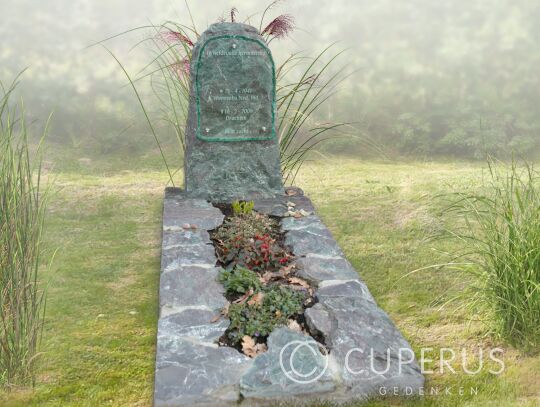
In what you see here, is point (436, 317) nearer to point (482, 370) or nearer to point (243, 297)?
point (482, 370)

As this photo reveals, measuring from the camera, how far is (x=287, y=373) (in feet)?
10.9

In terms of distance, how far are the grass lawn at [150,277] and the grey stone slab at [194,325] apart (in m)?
0.23

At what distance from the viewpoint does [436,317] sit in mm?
4344

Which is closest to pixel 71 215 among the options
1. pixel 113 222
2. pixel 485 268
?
pixel 113 222

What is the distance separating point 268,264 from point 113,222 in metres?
2.39

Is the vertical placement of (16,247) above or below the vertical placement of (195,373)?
above

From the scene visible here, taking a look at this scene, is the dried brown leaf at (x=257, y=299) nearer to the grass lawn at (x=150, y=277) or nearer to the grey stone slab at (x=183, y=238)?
the grass lawn at (x=150, y=277)

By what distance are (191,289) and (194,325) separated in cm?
46

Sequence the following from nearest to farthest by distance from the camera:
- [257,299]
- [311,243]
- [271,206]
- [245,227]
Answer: [257,299] < [311,243] < [245,227] < [271,206]

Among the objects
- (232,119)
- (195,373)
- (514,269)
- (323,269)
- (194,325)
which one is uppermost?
(232,119)

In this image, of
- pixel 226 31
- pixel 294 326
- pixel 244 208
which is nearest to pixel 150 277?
pixel 244 208

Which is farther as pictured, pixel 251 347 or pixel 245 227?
pixel 245 227

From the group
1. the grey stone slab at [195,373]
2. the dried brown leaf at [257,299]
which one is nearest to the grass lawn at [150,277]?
the grey stone slab at [195,373]

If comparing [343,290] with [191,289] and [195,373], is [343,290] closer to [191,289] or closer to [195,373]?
[191,289]
